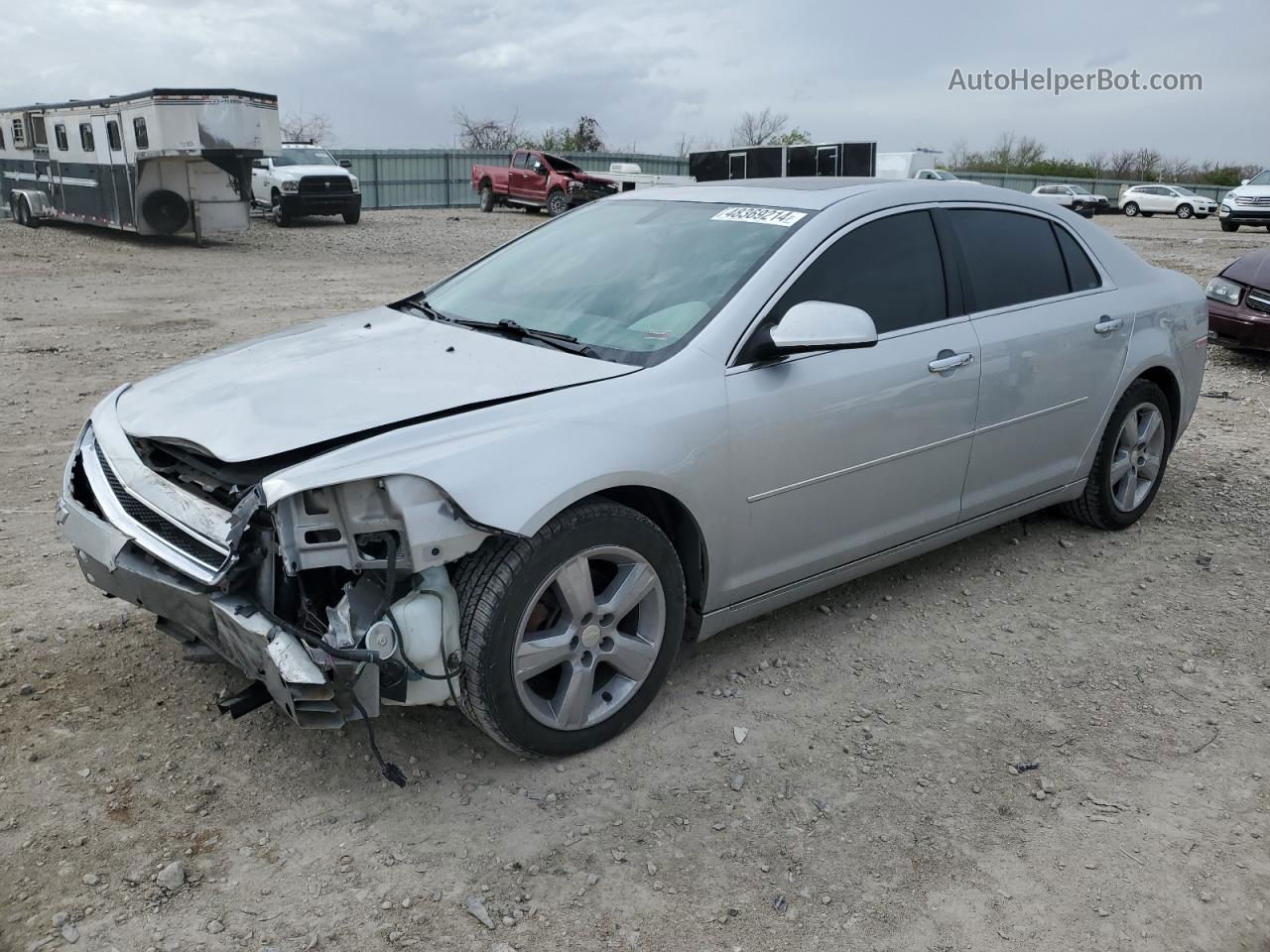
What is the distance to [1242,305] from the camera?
8969mm

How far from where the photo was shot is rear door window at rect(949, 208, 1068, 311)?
424 cm

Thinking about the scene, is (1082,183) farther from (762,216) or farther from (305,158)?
(762,216)

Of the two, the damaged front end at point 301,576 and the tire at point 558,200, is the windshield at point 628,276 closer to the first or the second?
the damaged front end at point 301,576

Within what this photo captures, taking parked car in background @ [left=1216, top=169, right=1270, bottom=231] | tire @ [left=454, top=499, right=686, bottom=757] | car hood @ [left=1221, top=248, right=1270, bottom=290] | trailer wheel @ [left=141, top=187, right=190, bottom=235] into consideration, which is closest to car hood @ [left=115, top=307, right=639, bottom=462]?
tire @ [left=454, top=499, right=686, bottom=757]

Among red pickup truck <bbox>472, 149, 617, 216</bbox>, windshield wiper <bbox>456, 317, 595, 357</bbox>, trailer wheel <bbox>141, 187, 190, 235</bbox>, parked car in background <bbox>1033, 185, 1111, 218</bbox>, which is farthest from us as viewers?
parked car in background <bbox>1033, 185, 1111, 218</bbox>

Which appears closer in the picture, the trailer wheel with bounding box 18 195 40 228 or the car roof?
the car roof

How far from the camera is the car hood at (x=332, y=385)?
113 inches

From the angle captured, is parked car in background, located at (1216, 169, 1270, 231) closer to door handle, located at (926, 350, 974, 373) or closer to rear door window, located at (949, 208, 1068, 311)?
rear door window, located at (949, 208, 1068, 311)

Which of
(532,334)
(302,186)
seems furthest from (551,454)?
(302,186)

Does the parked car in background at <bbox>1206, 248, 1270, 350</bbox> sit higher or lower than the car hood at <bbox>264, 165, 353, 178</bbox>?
lower

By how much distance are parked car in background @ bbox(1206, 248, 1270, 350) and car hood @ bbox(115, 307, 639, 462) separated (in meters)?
7.46

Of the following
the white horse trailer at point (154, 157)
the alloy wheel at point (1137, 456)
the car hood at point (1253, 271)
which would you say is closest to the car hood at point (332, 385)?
the alloy wheel at point (1137, 456)

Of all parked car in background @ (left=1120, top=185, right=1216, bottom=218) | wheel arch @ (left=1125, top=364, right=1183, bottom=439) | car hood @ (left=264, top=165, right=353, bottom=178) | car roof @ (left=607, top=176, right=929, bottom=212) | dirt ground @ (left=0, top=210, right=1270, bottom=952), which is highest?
car roof @ (left=607, top=176, right=929, bottom=212)

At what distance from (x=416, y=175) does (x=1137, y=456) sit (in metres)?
30.5
